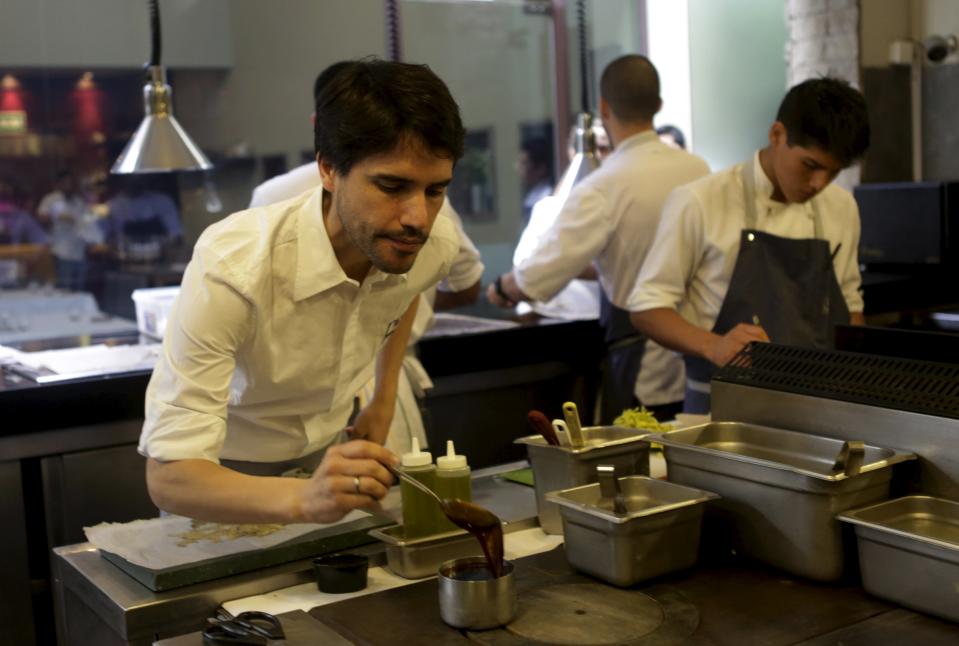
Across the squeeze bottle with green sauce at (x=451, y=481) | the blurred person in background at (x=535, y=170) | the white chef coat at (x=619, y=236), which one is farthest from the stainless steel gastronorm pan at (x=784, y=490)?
the blurred person in background at (x=535, y=170)

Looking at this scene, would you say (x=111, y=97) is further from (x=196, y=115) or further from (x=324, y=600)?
(x=324, y=600)

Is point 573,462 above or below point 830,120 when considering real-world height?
below

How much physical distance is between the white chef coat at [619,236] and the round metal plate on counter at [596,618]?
2038 mm

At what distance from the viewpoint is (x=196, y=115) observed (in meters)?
6.01

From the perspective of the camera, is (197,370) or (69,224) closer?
(197,370)

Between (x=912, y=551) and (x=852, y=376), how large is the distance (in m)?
0.42

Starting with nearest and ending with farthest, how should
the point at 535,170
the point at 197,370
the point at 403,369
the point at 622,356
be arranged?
the point at 197,370
the point at 403,369
the point at 622,356
the point at 535,170

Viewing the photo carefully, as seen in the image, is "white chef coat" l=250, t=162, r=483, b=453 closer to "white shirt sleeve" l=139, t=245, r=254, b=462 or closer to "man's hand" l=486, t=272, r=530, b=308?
"man's hand" l=486, t=272, r=530, b=308

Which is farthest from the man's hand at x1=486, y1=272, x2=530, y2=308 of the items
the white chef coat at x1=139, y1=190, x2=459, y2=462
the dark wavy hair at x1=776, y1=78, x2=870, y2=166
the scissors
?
the scissors

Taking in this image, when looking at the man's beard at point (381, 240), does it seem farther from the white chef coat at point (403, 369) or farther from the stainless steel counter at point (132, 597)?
the white chef coat at point (403, 369)

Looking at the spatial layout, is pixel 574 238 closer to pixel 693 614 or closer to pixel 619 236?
pixel 619 236

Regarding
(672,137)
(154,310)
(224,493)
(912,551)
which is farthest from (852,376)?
(672,137)

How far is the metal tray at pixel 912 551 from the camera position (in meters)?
1.45

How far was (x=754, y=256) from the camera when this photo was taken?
9.37 ft
